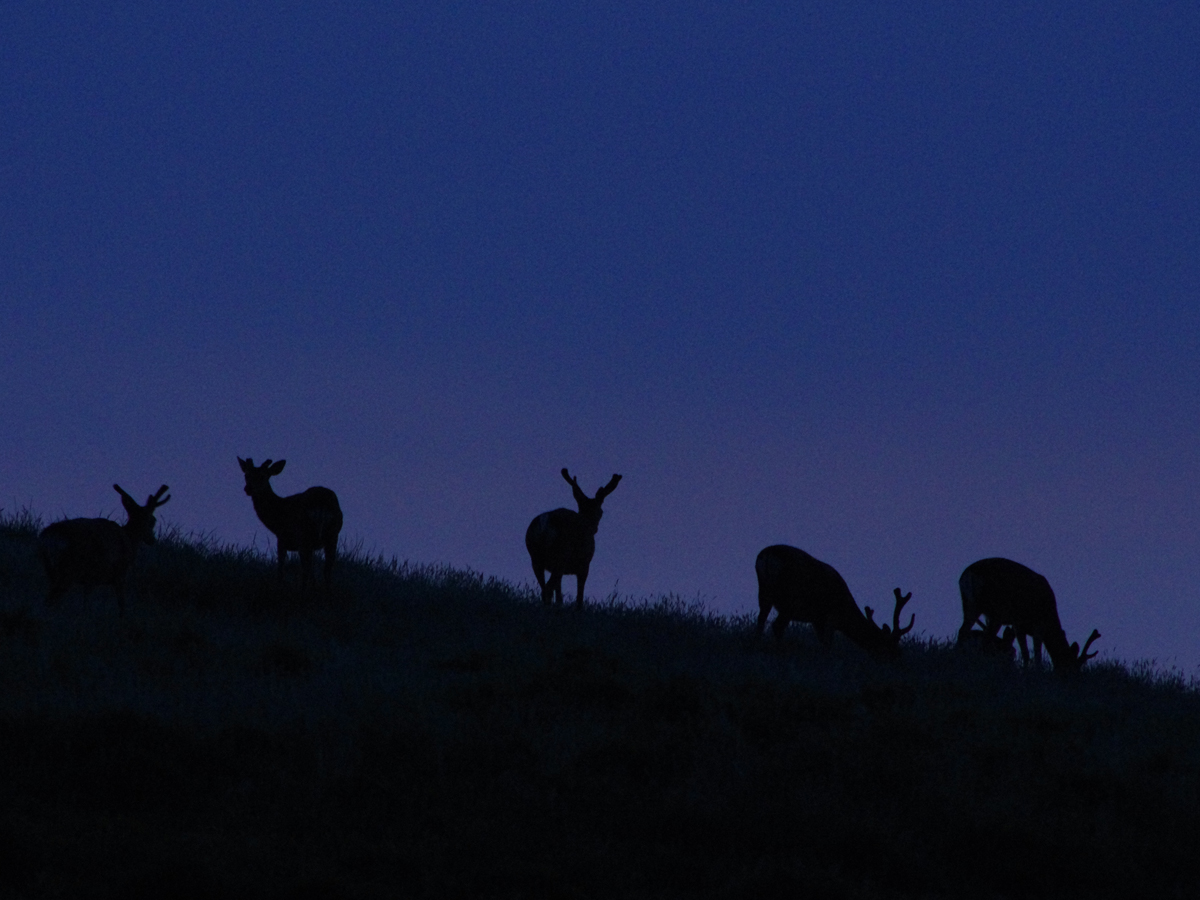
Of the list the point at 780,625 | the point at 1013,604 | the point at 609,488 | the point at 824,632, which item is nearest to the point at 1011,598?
the point at 1013,604

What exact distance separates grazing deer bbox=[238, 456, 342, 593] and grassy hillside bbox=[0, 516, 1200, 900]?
2.98 metres

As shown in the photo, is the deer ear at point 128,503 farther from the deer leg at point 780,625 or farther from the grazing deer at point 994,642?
the grazing deer at point 994,642

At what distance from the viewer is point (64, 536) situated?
1518 centimetres

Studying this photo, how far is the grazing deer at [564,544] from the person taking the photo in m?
19.5

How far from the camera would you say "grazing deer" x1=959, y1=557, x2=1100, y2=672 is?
63.7ft

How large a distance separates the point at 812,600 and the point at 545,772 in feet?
27.7

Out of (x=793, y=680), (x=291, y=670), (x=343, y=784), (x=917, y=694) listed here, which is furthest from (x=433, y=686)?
(x=917, y=694)

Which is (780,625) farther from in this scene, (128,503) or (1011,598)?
(128,503)

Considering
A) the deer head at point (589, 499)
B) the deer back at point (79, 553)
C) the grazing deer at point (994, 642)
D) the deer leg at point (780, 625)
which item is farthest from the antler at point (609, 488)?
the deer back at point (79, 553)

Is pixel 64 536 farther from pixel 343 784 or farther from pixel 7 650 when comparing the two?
pixel 343 784

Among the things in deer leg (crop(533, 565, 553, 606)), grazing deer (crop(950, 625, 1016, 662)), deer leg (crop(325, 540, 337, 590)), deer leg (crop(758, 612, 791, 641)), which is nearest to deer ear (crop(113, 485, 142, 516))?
deer leg (crop(325, 540, 337, 590))

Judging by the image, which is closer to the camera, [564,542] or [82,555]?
[82,555]

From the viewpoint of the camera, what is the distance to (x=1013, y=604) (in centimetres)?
1967

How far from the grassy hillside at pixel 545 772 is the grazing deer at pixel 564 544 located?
4.28 metres
